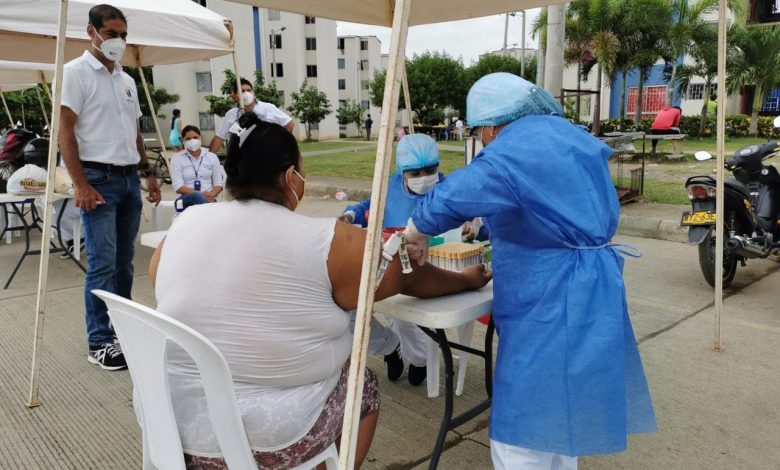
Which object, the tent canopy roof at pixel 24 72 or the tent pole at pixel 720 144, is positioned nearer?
the tent pole at pixel 720 144

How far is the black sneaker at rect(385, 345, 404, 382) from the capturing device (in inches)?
126

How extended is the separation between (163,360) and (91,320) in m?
2.22

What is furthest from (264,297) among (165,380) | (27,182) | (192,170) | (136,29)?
(192,170)

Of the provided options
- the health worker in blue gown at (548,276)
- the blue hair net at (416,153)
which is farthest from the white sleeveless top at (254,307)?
the blue hair net at (416,153)

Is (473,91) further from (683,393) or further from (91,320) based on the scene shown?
(91,320)

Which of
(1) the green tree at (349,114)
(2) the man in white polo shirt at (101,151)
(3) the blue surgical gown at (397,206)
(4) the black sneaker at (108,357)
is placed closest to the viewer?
(3) the blue surgical gown at (397,206)

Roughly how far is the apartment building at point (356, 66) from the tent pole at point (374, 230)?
55.1 m

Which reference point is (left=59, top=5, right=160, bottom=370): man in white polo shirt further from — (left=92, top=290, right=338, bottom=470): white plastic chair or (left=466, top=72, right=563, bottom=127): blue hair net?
(left=466, top=72, right=563, bottom=127): blue hair net

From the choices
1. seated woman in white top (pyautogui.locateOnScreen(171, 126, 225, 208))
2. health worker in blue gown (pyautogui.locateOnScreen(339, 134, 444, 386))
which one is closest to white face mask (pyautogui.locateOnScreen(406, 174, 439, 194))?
health worker in blue gown (pyautogui.locateOnScreen(339, 134, 444, 386))

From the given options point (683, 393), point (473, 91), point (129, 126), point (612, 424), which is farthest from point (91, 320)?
point (683, 393)

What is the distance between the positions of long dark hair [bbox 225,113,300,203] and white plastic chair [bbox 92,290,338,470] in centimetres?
44

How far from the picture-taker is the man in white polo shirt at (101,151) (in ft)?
10.3

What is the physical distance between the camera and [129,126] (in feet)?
11.4

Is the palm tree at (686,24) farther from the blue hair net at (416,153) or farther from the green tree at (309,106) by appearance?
the blue hair net at (416,153)
